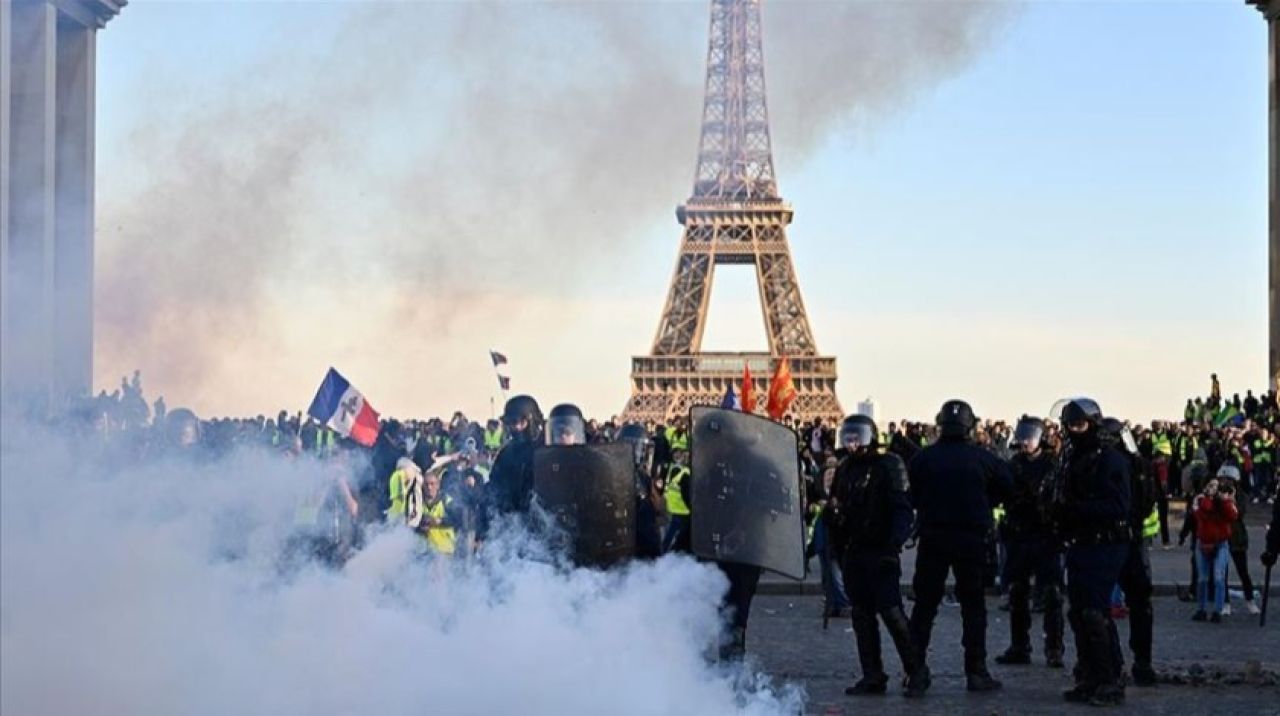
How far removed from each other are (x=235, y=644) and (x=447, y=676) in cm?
83

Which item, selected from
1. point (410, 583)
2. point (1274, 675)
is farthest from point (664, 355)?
point (410, 583)

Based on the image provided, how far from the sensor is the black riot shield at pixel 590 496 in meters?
11.7

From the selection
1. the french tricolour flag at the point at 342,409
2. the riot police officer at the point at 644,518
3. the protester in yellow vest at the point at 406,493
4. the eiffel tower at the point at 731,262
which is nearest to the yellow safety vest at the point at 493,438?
the french tricolour flag at the point at 342,409

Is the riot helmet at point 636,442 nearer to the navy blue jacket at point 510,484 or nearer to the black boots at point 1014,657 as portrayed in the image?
the navy blue jacket at point 510,484

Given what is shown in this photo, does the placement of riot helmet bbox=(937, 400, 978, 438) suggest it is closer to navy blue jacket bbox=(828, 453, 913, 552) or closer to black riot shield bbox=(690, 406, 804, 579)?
navy blue jacket bbox=(828, 453, 913, 552)

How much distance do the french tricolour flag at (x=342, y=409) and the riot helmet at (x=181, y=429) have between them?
843cm

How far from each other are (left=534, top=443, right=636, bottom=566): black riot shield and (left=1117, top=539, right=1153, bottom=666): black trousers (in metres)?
3.69

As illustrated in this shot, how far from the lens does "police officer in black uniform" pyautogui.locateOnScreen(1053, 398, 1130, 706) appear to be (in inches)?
516

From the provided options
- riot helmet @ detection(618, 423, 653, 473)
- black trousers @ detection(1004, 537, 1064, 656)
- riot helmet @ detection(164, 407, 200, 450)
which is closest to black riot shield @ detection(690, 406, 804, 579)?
riot helmet @ detection(618, 423, 653, 473)

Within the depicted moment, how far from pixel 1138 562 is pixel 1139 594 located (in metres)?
0.39

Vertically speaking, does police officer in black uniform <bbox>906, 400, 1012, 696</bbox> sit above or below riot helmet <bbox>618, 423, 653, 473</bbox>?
below

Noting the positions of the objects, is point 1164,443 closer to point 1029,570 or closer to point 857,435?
point 1029,570

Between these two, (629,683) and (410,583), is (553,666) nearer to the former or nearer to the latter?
(629,683)

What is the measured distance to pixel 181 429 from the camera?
36.7 ft
